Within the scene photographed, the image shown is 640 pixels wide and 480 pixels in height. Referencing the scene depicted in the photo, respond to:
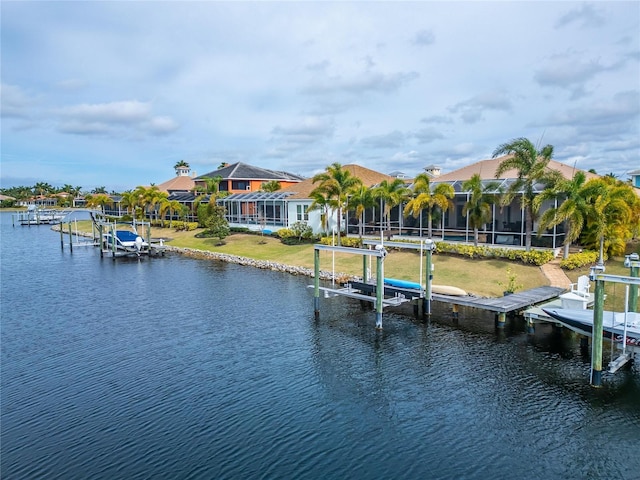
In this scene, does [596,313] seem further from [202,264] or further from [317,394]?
[202,264]

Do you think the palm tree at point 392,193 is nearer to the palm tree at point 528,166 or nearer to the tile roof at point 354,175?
the palm tree at point 528,166

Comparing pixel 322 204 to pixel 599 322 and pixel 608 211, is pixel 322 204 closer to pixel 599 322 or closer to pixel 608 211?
pixel 608 211

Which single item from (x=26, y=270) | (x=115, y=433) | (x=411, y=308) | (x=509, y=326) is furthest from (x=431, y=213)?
(x=26, y=270)

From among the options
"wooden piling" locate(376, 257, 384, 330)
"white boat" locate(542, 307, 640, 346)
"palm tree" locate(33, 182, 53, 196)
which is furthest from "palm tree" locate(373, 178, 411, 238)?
"palm tree" locate(33, 182, 53, 196)

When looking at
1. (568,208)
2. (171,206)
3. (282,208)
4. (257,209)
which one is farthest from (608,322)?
(171,206)

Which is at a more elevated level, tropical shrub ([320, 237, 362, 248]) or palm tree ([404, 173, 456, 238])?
palm tree ([404, 173, 456, 238])

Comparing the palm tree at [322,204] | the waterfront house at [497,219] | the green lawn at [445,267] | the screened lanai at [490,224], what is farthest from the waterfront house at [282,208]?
the waterfront house at [497,219]

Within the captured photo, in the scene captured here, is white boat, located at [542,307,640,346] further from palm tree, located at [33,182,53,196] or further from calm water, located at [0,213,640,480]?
palm tree, located at [33,182,53,196]

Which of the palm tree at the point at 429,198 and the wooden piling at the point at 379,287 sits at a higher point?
the palm tree at the point at 429,198
